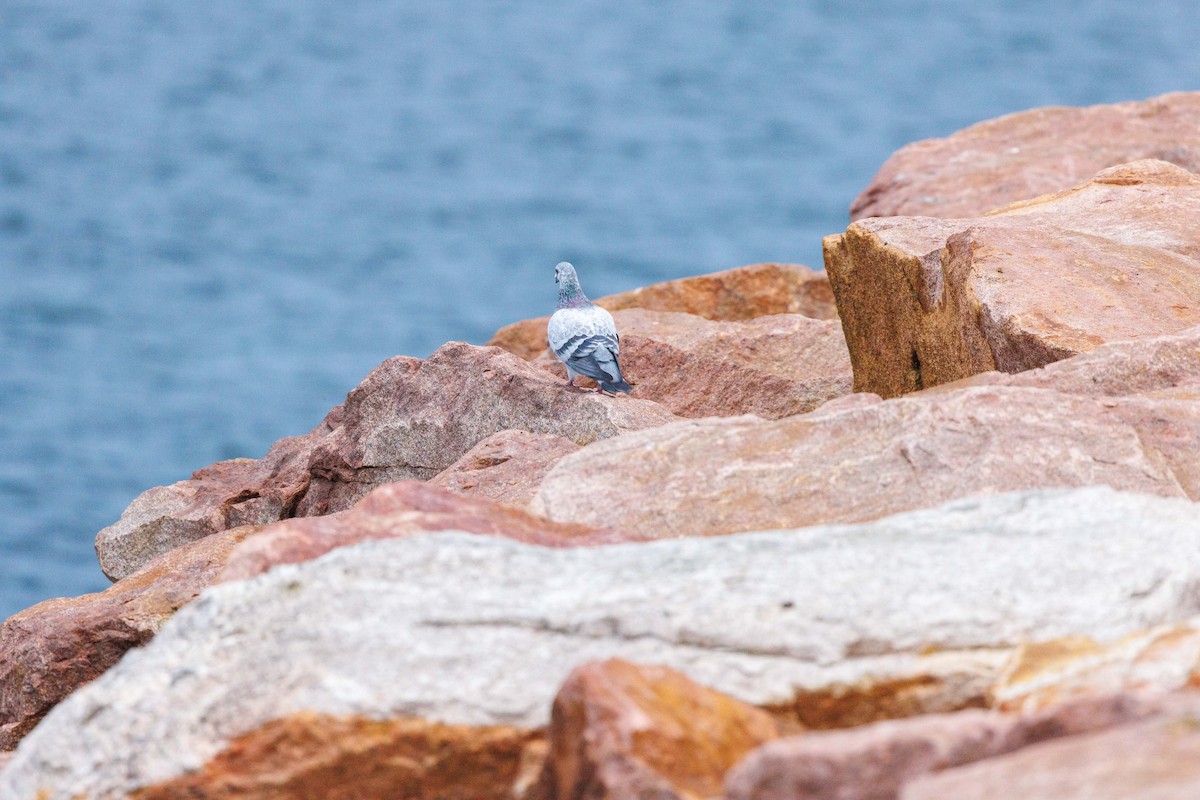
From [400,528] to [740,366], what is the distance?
635 centimetres

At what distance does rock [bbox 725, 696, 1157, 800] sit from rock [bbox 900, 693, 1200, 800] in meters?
0.16

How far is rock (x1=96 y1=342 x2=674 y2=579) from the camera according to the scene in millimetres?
10656

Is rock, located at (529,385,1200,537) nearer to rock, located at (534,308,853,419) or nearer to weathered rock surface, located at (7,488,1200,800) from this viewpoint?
weathered rock surface, located at (7,488,1200,800)

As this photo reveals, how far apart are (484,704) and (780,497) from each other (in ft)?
7.55

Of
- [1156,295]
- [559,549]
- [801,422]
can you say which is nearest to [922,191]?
[1156,295]

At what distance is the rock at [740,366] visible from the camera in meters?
11.9

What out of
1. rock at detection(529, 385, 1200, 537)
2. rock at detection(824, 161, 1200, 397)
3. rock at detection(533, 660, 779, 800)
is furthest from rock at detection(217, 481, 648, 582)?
rock at detection(824, 161, 1200, 397)

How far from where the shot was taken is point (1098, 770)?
3.68m

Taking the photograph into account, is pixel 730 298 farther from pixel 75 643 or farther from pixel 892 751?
pixel 892 751

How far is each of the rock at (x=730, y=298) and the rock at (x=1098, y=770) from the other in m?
12.2

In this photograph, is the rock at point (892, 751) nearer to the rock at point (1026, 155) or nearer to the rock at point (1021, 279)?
the rock at point (1021, 279)

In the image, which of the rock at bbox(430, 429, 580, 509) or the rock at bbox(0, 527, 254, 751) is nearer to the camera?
the rock at bbox(430, 429, 580, 509)

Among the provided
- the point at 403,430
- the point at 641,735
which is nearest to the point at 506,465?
the point at 403,430

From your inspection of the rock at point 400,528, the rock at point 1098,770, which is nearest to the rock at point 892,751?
the rock at point 1098,770
